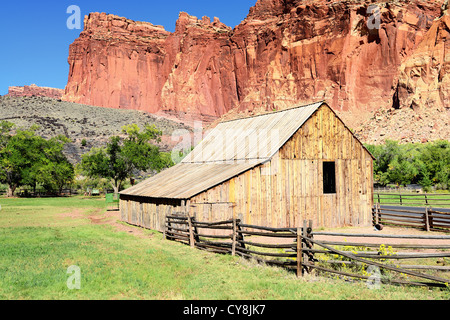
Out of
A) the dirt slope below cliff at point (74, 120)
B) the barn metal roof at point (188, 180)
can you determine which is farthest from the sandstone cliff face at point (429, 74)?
the barn metal roof at point (188, 180)

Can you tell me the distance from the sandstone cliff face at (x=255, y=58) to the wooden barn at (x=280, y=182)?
8462 cm

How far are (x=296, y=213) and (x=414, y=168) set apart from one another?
39443mm

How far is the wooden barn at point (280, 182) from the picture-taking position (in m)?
17.9

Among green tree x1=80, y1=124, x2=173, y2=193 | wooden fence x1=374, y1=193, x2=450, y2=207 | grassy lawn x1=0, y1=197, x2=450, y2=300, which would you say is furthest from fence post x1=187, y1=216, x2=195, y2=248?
green tree x1=80, y1=124, x2=173, y2=193

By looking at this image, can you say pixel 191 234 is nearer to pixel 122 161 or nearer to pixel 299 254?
pixel 299 254

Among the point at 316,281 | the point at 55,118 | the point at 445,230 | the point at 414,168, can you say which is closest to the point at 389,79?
the point at 414,168

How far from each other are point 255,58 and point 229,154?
11540 cm

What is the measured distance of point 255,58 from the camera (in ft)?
434

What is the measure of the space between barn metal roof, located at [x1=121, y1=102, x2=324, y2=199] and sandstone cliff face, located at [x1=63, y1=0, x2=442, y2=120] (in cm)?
8315

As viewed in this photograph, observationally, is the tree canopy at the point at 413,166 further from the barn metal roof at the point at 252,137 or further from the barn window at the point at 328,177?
the barn metal roof at the point at 252,137

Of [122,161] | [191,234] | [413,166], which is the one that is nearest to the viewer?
[191,234]

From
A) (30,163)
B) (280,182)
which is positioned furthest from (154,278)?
(30,163)

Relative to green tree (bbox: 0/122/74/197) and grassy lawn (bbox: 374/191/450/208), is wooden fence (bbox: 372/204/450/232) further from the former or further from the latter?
green tree (bbox: 0/122/74/197)

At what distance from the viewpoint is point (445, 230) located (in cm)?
1862
